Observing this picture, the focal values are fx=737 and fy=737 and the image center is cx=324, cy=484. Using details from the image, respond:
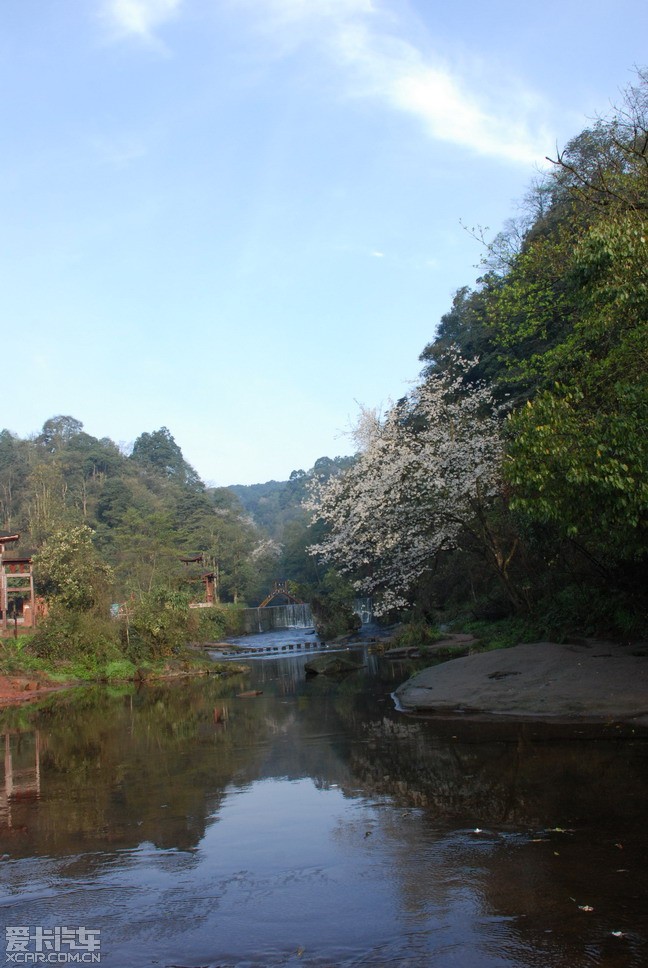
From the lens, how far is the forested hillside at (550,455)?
9.47 meters

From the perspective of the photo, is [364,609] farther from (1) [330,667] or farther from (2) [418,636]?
(1) [330,667]

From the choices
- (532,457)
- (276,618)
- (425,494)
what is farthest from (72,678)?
(276,618)

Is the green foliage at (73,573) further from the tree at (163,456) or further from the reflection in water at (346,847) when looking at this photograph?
the tree at (163,456)

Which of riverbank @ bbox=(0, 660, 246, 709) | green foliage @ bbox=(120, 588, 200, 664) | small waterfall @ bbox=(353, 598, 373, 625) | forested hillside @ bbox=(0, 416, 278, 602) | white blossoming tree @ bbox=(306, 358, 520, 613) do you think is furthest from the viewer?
forested hillside @ bbox=(0, 416, 278, 602)

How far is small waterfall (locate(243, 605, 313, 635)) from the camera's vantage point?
61312 millimetres

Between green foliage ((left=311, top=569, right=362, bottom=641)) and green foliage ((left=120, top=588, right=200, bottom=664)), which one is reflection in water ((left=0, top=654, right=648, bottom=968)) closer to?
green foliage ((left=120, top=588, right=200, bottom=664))

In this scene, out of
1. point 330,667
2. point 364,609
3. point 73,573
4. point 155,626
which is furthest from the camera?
point 364,609

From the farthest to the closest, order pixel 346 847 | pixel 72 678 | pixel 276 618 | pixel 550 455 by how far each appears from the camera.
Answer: pixel 276 618 < pixel 72 678 < pixel 550 455 < pixel 346 847

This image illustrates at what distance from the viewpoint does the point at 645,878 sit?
533 centimetres

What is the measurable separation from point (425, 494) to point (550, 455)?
30.8 ft

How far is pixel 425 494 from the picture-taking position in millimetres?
18812

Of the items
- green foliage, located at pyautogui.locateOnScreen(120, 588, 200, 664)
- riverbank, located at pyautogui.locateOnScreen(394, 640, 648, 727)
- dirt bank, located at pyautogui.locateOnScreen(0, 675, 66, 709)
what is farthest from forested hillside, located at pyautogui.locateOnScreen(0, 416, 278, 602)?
riverbank, located at pyautogui.locateOnScreen(394, 640, 648, 727)

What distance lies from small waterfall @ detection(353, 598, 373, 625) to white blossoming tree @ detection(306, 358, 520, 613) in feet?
85.6

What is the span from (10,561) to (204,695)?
1759 cm
